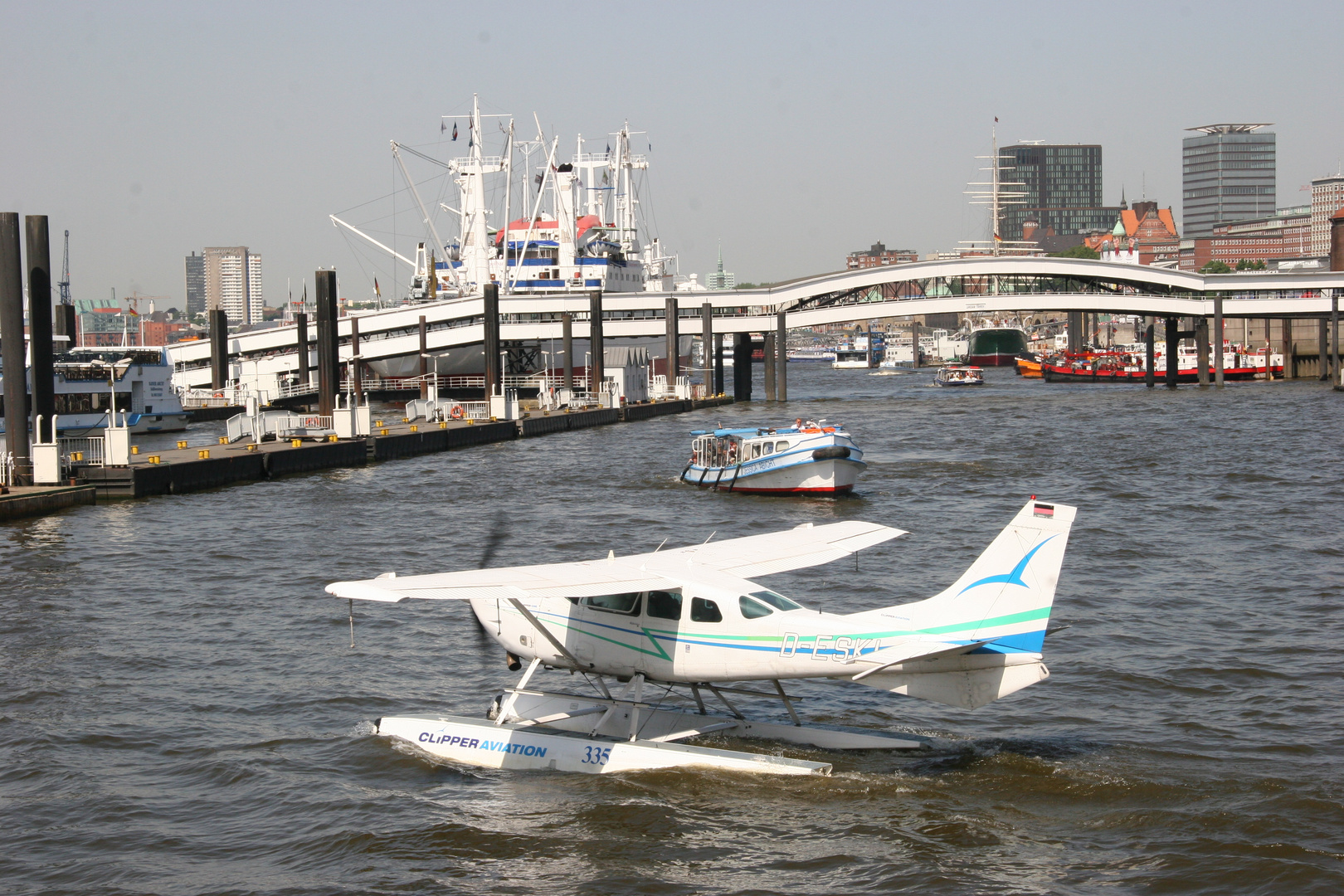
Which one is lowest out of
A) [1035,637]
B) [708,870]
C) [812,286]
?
[708,870]

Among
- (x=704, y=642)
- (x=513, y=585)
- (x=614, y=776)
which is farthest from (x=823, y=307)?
(x=513, y=585)

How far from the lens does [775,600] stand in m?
13.7

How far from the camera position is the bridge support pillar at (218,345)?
7881 centimetres

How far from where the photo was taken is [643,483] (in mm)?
42844

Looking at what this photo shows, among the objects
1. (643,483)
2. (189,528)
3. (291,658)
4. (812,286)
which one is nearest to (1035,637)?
(291,658)

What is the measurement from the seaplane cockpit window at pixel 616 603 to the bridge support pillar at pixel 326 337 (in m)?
38.7

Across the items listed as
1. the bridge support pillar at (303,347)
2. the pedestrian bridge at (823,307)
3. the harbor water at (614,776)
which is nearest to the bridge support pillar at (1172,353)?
the pedestrian bridge at (823,307)

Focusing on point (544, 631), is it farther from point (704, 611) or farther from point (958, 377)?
point (958, 377)

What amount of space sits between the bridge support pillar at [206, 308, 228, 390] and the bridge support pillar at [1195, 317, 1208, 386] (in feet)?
247

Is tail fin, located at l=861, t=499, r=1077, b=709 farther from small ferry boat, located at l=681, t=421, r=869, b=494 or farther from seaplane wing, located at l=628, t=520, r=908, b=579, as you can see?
small ferry boat, located at l=681, t=421, r=869, b=494

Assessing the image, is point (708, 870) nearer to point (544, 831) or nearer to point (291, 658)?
point (544, 831)

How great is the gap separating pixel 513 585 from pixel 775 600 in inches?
114

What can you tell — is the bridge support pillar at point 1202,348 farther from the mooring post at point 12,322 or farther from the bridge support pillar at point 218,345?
the mooring post at point 12,322

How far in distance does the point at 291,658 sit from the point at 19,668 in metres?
3.99
